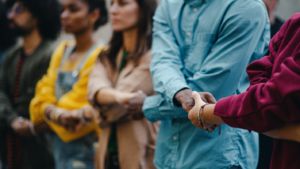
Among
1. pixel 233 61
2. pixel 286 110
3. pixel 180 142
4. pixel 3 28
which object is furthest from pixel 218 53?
pixel 3 28

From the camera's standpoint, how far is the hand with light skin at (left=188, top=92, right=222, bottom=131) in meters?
2.82

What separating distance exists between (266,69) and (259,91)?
0.24 m

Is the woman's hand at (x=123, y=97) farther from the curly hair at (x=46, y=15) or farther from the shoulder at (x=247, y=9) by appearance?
the curly hair at (x=46, y=15)

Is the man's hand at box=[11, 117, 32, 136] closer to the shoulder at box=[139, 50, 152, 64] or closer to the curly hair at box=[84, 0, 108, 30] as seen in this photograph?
the curly hair at box=[84, 0, 108, 30]

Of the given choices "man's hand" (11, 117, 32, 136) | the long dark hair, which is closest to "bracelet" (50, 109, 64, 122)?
the long dark hair

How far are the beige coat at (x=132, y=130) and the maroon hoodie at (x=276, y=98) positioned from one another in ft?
5.45

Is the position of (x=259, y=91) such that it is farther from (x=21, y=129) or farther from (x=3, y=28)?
(x=3, y=28)

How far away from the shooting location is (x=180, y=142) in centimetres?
349

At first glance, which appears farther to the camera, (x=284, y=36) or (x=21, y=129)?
(x=21, y=129)

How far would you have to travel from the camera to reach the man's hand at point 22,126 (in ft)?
19.0

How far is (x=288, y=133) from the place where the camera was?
8.38ft

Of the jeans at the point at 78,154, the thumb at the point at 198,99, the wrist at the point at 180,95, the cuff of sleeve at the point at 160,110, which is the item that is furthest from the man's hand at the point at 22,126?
the thumb at the point at 198,99

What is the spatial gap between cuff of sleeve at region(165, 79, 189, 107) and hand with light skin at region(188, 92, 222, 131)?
19 centimetres

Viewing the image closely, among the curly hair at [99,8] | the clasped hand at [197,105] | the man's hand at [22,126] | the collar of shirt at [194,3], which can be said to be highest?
the collar of shirt at [194,3]
